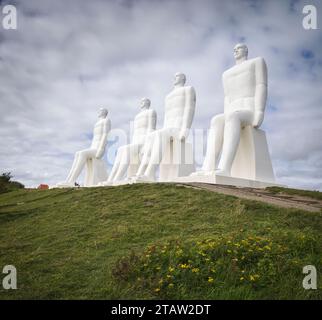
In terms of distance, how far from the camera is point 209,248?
5133mm

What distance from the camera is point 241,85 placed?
12102 mm

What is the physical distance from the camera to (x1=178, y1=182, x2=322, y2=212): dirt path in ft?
25.9

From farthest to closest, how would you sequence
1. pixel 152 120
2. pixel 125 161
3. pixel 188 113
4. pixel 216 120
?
pixel 152 120 → pixel 125 161 → pixel 188 113 → pixel 216 120

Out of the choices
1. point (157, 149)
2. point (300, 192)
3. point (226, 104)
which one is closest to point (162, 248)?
point (300, 192)

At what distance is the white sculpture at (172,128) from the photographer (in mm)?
13148

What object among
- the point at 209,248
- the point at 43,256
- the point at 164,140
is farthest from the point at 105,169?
the point at 209,248

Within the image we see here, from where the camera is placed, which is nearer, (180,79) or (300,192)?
(300,192)

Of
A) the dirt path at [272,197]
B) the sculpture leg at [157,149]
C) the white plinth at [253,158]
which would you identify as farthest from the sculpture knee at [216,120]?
the dirt path at [272,197]

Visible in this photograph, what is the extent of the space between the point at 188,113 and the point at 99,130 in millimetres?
6023

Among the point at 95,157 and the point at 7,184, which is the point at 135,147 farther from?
the point at 7,184

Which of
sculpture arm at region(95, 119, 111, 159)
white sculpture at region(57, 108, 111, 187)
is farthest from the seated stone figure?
white sculpture at region(57, 108, 111, 187)

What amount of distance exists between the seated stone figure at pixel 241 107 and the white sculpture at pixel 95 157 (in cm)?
763
